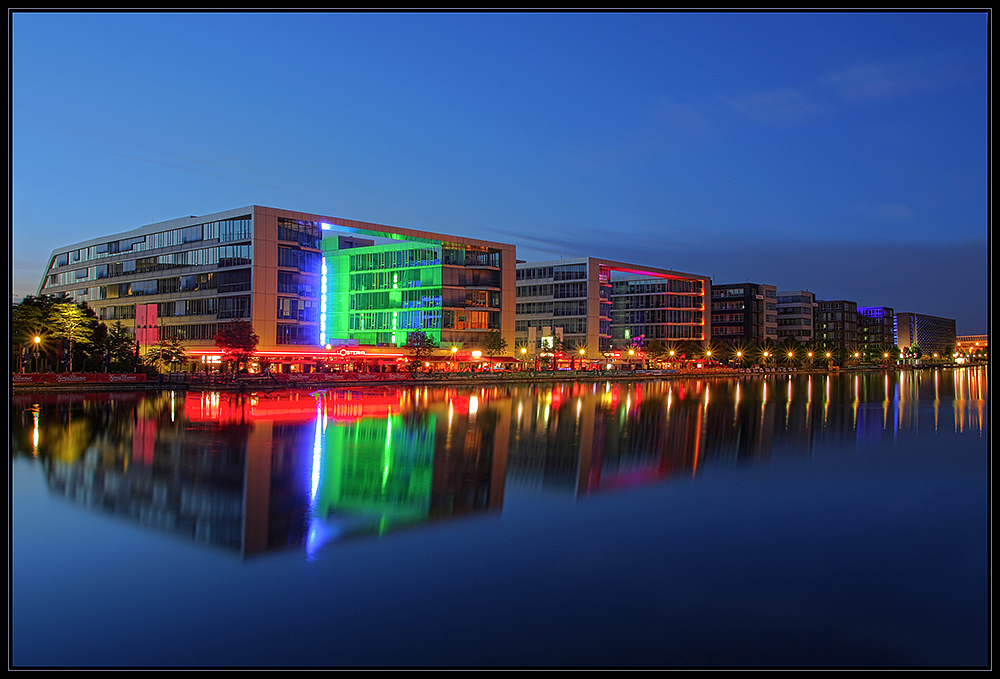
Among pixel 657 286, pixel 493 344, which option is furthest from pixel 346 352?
pixel 657 286

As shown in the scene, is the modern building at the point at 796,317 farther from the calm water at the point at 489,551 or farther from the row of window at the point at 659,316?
the calm water at the point at 489,551

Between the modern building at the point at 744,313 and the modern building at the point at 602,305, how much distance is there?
95.5 ft

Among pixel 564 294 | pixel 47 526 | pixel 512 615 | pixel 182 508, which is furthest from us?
pixel 564 294

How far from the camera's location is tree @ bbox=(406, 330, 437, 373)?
8781cm

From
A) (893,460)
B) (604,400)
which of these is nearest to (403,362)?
(604,400)

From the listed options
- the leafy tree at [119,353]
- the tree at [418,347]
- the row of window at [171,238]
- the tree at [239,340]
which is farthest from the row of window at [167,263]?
the tree at [418,347]

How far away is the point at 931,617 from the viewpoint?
10.9 m

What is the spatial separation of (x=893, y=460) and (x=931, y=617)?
1745cm

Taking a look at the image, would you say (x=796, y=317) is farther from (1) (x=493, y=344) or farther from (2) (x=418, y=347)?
(2) (x=418, y=347)

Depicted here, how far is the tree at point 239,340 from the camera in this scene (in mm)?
73000

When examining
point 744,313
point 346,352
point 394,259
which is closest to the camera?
point 346,352

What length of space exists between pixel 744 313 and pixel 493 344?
9151 cm

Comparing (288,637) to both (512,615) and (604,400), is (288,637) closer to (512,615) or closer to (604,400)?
(512,615)

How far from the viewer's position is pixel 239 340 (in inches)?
2869
